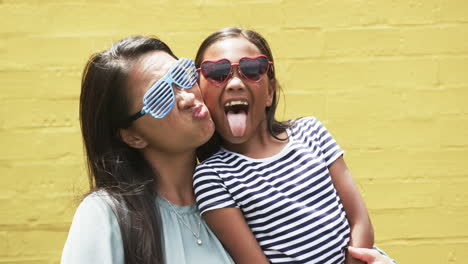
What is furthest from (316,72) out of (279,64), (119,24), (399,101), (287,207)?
Result: (287,207)

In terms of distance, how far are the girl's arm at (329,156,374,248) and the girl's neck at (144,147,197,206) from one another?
54cm

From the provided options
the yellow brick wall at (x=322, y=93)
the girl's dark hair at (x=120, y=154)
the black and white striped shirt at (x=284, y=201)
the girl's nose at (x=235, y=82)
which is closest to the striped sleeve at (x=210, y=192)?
the black and white striped shirt at (x=284, y=201)

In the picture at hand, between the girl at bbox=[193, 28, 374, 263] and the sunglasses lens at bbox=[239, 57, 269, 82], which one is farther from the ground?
the sunglasses lens at bbox=[239, 57, 269, 82]

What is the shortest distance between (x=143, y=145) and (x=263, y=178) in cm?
44

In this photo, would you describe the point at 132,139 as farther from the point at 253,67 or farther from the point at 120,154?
the point at 253,67

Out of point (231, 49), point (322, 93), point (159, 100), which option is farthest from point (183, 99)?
point (322, 93)

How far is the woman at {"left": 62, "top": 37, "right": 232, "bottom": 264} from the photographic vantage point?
5.88 feet

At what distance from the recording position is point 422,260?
3082 mm

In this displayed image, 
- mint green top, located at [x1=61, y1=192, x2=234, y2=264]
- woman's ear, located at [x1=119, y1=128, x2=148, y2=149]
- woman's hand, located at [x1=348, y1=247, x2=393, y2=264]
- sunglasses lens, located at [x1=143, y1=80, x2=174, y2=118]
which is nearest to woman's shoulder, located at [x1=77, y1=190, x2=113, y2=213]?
mint green top, located at [x1=61, y1=192, x2=234, y2=264]

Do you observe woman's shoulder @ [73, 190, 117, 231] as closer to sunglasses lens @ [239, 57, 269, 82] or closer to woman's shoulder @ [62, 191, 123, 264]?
woman's shoulder @ [62, 191, 123, 264]

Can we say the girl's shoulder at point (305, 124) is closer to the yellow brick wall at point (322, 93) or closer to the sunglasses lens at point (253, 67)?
the sunglasses lens at point (253, 67)

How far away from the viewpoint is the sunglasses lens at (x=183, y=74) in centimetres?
190

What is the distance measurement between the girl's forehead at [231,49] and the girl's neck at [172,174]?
1.24ft

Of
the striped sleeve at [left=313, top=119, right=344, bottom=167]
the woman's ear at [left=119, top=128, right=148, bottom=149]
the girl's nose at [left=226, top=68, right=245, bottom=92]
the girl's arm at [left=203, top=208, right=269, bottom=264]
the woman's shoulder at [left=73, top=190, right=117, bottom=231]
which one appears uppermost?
the girl's nose at [left=226, top=68, right=245, bottom=92]
